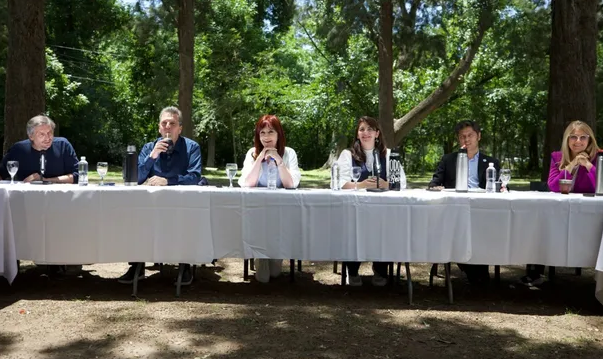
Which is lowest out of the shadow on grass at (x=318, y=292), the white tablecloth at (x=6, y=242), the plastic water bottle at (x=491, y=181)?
the shadow on grass at (x=318, y=292)

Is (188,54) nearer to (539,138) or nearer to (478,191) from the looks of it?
(478,191)

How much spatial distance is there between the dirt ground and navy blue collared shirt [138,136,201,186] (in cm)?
89

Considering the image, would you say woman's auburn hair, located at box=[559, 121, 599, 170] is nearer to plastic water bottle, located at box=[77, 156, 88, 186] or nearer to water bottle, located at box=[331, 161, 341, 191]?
water bottle, located at box=[331, 161, 341, 191]

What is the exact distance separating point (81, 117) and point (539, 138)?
84.2ft

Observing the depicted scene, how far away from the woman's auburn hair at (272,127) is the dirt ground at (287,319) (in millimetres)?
1127

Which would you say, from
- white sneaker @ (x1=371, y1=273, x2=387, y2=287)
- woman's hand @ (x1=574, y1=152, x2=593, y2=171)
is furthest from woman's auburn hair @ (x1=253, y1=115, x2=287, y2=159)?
woman's hand @ (x1=574, y1=152, x2=593, y2=171)

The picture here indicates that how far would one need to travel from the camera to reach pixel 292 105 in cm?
2811

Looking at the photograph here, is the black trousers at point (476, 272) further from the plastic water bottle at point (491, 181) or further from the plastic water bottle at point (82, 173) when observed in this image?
the plastic water bottle at point (82, 173)

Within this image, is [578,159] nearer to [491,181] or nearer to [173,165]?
[491,181]

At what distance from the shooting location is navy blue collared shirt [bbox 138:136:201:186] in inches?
206

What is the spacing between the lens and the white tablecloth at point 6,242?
4.31m

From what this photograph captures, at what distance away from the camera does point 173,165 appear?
5262 millimetres

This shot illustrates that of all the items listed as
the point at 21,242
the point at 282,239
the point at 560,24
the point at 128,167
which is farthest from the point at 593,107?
the point at 21,242

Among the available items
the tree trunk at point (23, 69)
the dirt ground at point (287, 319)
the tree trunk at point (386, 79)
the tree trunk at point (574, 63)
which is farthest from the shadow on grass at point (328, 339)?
the tree trunk at point (386, 79)
